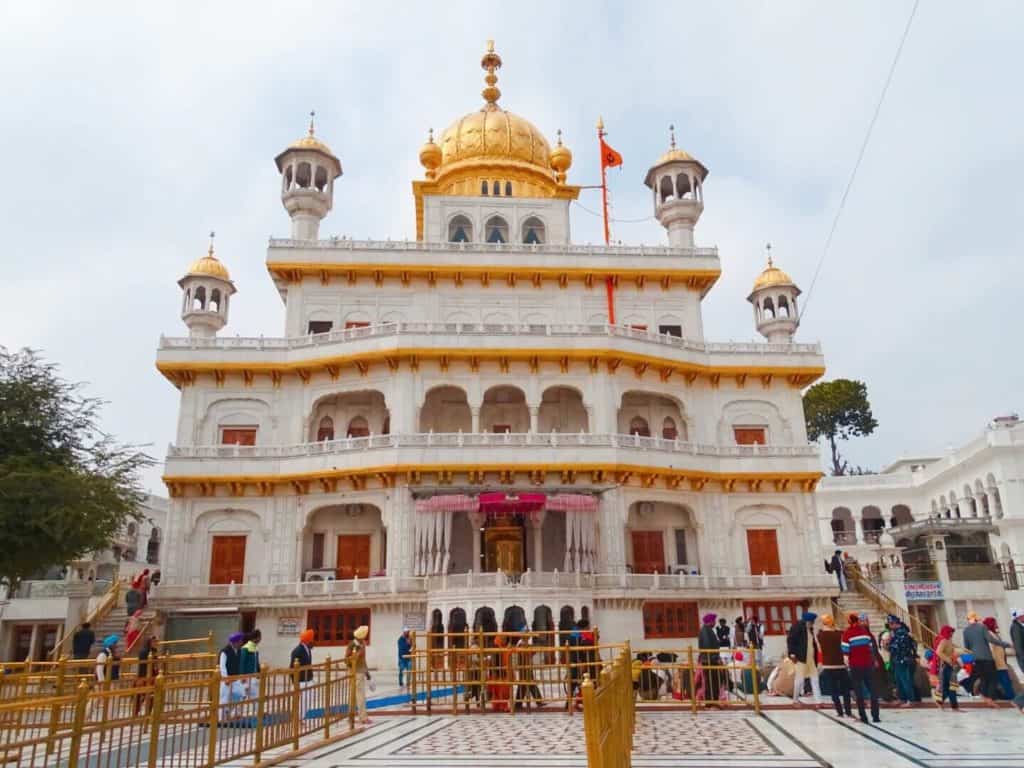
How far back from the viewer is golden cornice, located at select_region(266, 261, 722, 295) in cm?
3080

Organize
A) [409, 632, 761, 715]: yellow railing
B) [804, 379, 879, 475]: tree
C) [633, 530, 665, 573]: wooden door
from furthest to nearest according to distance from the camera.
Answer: [804, 379, 879, 475]: tree < [633, 530, 665, 573]: wooden door < [409, 632, 761, 715]: yellow railing

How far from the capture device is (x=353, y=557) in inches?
1128

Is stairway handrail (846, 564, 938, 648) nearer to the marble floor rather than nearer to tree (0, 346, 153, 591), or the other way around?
the marble floor

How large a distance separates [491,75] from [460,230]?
10.0 metres

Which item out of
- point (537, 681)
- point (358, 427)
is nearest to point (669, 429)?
point (358, 427)

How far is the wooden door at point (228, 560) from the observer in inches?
1093

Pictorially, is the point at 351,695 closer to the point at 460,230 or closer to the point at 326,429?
the point at 326,429

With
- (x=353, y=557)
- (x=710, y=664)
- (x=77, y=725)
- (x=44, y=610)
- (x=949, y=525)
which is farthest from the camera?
(x=949, y=525)

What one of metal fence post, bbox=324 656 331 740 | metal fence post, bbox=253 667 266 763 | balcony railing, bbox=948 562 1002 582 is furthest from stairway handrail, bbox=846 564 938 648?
metal fence post, bbox=253 667 266 763

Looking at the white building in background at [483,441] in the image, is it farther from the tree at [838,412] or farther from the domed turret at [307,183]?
the tree at [838,412]

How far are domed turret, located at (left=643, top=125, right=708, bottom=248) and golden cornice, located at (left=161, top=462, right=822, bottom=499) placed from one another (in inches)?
385

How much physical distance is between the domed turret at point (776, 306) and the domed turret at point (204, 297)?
21.1m

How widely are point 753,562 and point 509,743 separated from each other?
20.6 metres

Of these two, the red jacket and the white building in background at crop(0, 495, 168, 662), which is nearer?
the red jacket
